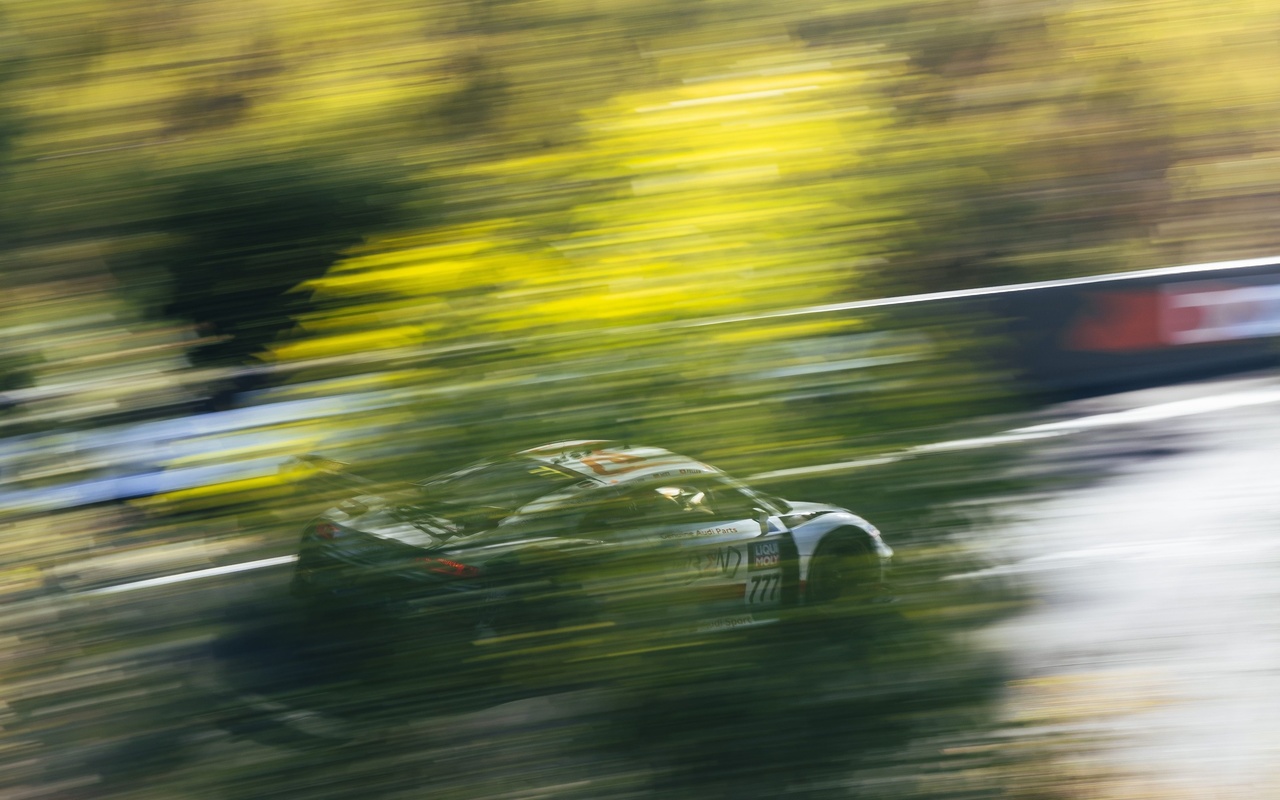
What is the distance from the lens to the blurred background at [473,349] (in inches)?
76.4

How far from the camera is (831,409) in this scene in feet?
6.47

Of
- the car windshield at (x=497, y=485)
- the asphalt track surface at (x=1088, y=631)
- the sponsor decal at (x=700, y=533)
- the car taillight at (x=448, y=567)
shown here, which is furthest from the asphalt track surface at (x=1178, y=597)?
the car taillight at (x=448, y=567)

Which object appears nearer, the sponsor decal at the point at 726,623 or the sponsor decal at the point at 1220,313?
the sponsor decal at the point at 726,623

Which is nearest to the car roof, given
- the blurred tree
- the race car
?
the race car

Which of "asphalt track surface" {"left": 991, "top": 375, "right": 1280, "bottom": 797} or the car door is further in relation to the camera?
"asphalt track surface" {"left": 991, "top": 375, "right": 1280, "bottom": 797}

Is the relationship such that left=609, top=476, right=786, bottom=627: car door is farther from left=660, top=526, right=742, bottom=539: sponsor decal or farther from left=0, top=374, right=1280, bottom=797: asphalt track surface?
left=0, top=374, right=1280, bottom=797: asphalt track surface

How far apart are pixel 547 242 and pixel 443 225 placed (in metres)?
0.22

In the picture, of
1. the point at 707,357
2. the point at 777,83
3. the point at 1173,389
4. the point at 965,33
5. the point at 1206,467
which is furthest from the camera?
the point at 1173,389

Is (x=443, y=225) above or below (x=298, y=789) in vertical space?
above

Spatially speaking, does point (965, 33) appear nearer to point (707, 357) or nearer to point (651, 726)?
point (707, 357)

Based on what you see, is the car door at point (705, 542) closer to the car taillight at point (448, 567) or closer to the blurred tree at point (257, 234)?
the car taillight at point (448, 567)

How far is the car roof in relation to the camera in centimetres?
190

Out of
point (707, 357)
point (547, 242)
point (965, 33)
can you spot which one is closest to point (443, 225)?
point (547, 242)

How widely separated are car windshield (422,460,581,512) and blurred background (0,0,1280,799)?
0.04 metres
